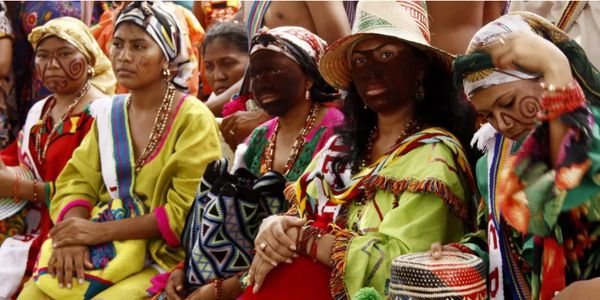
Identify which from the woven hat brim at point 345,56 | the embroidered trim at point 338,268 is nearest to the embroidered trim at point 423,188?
the embroidered trim at point 338,268

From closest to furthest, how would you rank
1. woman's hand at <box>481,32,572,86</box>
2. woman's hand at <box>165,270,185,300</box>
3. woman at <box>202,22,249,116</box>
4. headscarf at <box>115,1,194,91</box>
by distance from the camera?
woman's hand at <box>481,32,572,86</box>, woman's hand at <box>165,270,185,300</box>, headscarf at <box>115,1,194,91</box>, woman at <box>202,22,249,116</box>

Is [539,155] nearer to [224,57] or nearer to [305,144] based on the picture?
[305,144]

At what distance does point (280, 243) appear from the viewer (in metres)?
3.30

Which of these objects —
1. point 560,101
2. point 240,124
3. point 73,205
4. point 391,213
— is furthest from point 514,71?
point 73,205

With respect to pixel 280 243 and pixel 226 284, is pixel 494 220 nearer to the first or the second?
pixel 280 243

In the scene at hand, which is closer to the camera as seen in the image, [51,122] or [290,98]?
[290,98]

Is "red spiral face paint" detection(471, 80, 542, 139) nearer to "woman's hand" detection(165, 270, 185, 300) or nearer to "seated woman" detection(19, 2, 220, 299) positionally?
"woman's hand" detection(165, 270, 185, 300)

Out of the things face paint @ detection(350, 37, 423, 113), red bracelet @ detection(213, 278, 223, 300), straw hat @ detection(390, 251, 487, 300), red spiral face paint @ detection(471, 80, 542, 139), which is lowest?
red bracelet @ detection(213, 278, 223, 300)

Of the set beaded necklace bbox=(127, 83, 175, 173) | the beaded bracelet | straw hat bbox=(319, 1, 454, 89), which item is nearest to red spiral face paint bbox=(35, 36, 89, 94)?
beaded necklace bbox=(127, 83, 175, 173)

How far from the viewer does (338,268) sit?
3.15 metres

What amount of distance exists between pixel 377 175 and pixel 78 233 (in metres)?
1.65

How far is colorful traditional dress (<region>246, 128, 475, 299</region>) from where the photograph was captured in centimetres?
312

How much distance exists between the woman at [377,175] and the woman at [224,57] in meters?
1.83

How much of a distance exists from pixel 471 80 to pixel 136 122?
7.44ft
